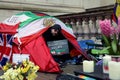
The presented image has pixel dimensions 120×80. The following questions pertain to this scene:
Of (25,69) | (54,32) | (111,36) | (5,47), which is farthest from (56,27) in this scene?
(111,36)

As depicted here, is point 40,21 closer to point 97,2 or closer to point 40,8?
point 40,8

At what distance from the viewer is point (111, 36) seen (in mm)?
2223

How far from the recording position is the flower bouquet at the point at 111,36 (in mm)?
2156

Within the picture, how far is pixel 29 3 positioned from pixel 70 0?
1.83 meters

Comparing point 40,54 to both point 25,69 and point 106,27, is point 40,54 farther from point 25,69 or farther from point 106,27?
point 106,27

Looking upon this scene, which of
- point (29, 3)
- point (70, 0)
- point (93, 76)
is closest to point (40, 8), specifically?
point (29, 3)

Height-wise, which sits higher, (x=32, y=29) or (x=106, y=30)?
(x=106, y=30)

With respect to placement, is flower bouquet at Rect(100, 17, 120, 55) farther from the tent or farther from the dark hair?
the dark hair

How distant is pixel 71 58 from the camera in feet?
19.5

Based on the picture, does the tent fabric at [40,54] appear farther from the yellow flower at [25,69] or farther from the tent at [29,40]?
the yellow flower at [25,69]

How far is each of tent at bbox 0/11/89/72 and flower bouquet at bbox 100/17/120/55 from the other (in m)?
2.50

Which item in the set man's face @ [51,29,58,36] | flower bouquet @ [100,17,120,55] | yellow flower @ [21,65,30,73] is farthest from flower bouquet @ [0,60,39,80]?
man's face @ [51,29,58,36]

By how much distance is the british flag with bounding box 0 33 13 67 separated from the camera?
5.21m

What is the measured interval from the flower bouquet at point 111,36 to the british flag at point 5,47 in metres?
3.20
